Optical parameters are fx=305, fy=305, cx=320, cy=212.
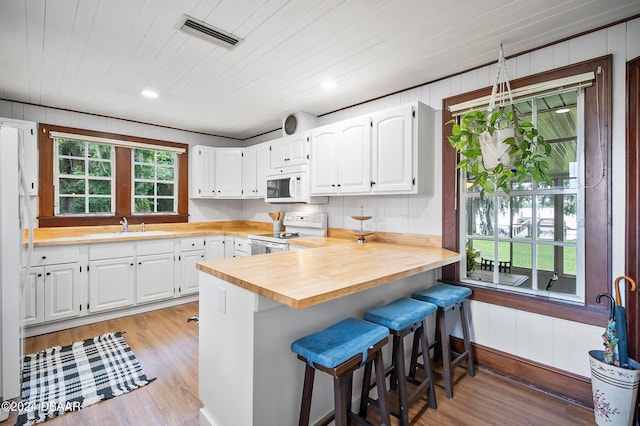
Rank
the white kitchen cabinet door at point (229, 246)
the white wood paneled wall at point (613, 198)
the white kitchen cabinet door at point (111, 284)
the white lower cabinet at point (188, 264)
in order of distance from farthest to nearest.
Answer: the white kitchen cabinet door at point (229, 246) → the white lower cabinet at point (188, 264) → the white kitchen cabinet door at point (111, 284) → the white wood paneled wall at point (613, 198)

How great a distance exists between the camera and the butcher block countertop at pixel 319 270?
132 centimetres

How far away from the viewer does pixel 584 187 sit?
6.65ft

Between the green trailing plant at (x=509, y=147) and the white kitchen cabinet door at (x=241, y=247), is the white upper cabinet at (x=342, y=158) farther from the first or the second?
the white kitchen cabinet door at (x=241, y=247)

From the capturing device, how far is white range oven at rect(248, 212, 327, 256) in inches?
140

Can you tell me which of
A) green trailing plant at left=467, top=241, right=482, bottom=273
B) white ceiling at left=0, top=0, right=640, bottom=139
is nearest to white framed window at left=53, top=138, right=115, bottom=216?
white ceiling at left=0, top=0, right=640, bottom=139

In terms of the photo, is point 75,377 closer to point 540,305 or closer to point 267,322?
point 267,322

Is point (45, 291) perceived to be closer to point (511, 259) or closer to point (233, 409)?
point (233, 409)

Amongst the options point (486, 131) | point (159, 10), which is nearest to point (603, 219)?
point (486, 131)

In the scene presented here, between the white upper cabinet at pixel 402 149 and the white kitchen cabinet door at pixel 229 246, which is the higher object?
the white upper cabinet at pixel 402 149

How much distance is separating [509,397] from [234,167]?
13.8 ft

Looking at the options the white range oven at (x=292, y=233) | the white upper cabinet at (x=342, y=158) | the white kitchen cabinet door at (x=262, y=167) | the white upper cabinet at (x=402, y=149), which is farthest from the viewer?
the white kitchen cabinet door at (x=262, y=167)

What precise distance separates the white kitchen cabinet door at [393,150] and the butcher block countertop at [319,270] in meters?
0.61

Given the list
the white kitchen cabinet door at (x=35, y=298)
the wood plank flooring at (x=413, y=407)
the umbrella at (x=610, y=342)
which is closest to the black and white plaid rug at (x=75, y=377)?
the wood plank flooring at (x=413, y=407)

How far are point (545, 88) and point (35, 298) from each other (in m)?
4.75
